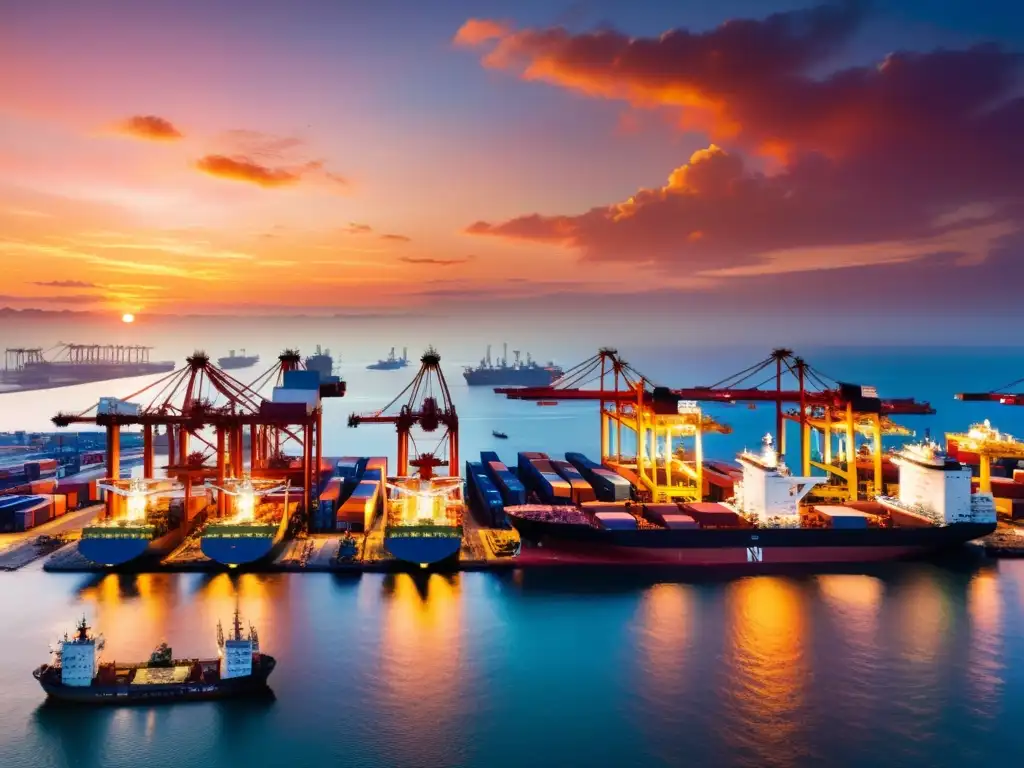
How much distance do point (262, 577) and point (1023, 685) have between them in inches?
820

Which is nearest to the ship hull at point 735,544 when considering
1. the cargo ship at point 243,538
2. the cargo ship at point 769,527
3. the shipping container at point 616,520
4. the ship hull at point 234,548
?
the cargo ship at point 769,527

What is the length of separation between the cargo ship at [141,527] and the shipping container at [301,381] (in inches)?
225

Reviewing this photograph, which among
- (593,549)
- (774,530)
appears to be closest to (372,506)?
(593,549)

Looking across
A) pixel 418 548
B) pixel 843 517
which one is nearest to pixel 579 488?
pixel 418 548

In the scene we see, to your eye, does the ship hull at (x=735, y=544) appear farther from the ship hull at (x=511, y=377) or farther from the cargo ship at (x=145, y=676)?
the ship hull at (x=511, y=377)

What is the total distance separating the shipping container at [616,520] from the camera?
2505 centimetres

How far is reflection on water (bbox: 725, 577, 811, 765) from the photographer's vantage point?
47.4ft

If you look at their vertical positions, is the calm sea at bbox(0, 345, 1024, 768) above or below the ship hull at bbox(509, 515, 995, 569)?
below

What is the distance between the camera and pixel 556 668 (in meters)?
Answer: 17.9

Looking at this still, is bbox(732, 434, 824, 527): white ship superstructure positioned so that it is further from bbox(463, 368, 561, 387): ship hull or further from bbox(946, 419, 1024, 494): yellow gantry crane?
bbox(463, 368, 561, 387): ship hull

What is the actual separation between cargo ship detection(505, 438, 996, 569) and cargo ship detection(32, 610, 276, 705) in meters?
11.4

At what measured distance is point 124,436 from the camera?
6306 centimetres

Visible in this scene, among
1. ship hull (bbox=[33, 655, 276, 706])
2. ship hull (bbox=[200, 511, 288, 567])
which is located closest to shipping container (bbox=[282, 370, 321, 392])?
ship hull (bbox=[200, 511, 288, 567])

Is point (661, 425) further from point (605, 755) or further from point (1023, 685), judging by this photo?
point (605, 755)
